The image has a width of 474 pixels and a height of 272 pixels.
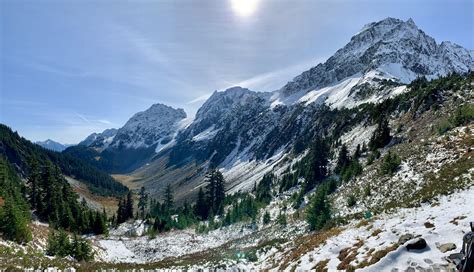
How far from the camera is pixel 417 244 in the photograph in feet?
59.7

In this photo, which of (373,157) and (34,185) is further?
(34,185)

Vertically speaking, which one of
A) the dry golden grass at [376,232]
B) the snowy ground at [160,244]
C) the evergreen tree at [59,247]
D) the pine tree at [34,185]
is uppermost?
the pine tree at [34,185]

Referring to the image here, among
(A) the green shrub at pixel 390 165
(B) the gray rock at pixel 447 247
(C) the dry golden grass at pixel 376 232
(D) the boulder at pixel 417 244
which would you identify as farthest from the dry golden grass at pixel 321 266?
(A) the green shrub at pixel 390 165

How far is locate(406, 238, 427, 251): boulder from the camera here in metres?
18.1

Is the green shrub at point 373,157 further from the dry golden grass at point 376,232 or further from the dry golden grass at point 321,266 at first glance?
the dry golden grass at point 321,266

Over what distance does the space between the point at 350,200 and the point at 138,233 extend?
180 ft

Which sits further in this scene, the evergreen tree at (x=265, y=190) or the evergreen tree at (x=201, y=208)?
the evergreen tree at (x=201, y=208)

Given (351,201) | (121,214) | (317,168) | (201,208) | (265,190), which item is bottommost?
(201,208)

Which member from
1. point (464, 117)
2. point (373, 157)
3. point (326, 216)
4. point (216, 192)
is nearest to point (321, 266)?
point (326, 216)

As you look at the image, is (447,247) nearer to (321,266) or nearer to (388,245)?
(388,245)

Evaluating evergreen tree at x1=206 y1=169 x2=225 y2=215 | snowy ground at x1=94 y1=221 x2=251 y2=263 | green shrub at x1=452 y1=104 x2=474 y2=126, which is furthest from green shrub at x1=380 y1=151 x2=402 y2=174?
evergreen tree at x1=206 y1=169 x2=225 y2=215

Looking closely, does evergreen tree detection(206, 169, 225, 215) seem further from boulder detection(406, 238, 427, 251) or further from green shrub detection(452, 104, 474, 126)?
boulder detection(406, 238, 427, 251)

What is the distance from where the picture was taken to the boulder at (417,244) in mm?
18125

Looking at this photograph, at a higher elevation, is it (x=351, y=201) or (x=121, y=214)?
(x=121, y=214)
